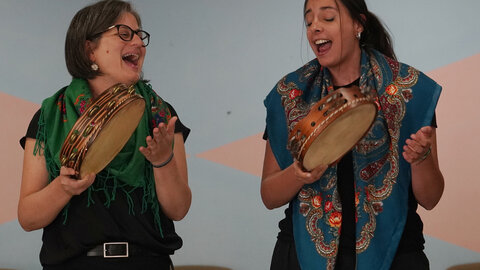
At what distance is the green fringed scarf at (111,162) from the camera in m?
2.33

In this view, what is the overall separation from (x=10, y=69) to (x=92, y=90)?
5.57 ft

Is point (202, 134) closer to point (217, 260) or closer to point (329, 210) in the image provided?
point (217, 260)

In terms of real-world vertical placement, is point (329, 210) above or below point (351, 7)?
below

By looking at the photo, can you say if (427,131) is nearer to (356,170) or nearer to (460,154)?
(356,170)

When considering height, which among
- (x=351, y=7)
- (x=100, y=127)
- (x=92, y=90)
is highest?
(x=351, y=7)

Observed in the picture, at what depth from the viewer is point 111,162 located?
2.37 meters

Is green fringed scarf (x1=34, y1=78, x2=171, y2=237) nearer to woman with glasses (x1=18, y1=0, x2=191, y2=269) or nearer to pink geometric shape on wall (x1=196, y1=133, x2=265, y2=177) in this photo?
woman with glasses (x1=18, y1=0, x2=191, y2=269)

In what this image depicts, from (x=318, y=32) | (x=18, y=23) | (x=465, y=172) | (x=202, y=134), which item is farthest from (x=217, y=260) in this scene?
(x=318, y=32)

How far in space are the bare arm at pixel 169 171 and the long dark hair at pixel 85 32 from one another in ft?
1.23

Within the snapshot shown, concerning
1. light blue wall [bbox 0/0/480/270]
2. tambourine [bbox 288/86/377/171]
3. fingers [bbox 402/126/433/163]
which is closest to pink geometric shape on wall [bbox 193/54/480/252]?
light blue wall [bbox 0/0/480/270]

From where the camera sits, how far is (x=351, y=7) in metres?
2.46

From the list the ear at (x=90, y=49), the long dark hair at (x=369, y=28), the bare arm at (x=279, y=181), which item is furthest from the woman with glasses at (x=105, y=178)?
the long dark hair at (x=369, y=28)

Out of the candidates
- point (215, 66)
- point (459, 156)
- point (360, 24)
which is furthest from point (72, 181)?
point (459, 156)

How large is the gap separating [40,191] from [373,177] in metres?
1.04
